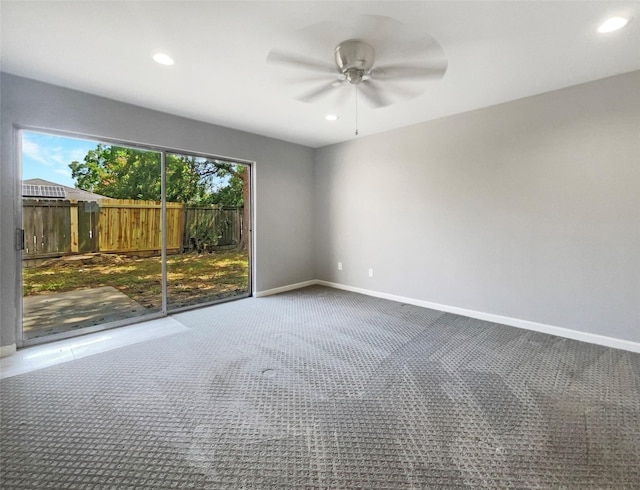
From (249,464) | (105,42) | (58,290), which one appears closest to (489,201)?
(249,464)

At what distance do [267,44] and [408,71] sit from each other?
44.0 inches

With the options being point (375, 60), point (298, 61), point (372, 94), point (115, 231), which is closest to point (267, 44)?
point (298, 61)

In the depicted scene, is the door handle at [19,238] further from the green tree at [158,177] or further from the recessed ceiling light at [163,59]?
the recessed ceiling light at [163,59]

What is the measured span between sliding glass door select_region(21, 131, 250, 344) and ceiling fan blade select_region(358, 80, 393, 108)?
237 cm

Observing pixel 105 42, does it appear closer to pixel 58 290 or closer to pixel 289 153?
pixel 58 290

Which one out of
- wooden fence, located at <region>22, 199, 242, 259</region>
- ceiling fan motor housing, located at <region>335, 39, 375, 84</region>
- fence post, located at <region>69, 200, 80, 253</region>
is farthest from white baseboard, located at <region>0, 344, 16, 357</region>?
ceiling fan motor housing, located at <region>335, 39, 375, 84</region>

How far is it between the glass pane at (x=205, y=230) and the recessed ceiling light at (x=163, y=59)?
59.0 inches

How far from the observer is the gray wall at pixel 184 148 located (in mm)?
2617

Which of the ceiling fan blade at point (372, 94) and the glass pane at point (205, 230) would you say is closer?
the ceiling fan blade at point (372, 94)

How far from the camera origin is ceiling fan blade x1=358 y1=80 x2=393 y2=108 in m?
2.56

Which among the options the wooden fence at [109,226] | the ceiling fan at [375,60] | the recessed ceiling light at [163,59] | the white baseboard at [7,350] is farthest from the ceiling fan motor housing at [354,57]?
the white baseboard at [7,350]

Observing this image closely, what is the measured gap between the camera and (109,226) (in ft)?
10.9

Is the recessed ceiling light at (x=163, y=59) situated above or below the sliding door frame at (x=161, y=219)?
above

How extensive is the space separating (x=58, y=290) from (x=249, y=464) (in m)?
3.02
